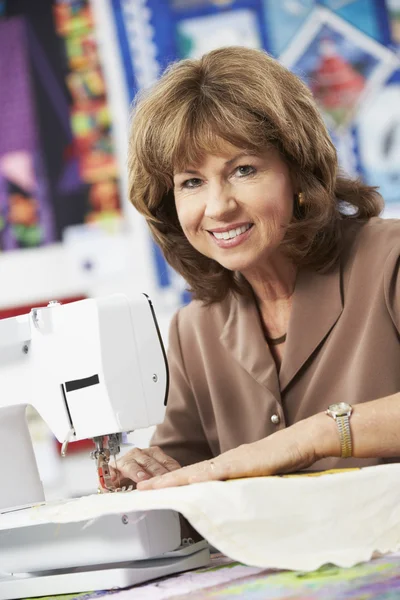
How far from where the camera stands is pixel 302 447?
136 cm

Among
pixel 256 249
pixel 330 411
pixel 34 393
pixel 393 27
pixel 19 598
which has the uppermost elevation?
pixel 393 27

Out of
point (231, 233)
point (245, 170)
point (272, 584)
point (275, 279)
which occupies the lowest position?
point (272, 584)

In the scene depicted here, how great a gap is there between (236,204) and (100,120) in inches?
80.3

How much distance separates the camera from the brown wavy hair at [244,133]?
5.56ft

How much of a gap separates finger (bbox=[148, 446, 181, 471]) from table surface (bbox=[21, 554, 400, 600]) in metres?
0.47

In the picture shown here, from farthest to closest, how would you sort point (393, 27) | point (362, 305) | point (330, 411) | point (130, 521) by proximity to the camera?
point (393, 27), point (362, 305), point (330, 411), point (130, 521)

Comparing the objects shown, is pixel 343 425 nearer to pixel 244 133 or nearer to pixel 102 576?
pixel 102 576

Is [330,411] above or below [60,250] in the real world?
below

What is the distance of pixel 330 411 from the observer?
1415 millimetres

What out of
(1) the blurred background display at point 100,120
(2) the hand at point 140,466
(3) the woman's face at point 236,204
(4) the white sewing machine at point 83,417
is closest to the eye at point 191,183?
(3) the woman's face at point 236,204

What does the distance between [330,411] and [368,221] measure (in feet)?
2.03

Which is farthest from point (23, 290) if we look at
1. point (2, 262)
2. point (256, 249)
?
point (256, 249)

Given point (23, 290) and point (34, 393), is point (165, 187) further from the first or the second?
point (23, 290)

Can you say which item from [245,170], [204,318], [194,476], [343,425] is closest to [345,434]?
[343,425]
